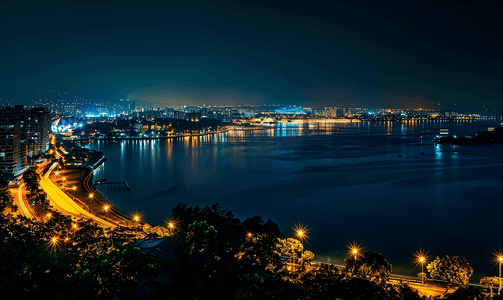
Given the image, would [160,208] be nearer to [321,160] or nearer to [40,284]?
[40,284]

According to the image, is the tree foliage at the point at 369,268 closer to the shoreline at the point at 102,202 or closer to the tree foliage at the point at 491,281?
the tree foliage at the point at 491,281

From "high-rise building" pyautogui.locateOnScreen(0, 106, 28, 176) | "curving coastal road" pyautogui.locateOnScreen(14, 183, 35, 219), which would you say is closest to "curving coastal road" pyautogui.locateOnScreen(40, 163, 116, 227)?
"curving coastal road" pyautogui.locateOnScreen(14, 183, 35, 219)

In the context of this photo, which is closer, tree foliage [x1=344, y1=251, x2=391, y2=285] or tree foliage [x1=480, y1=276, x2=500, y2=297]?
tree foliage [x1=344, y1=251, x2=391, y2=285]

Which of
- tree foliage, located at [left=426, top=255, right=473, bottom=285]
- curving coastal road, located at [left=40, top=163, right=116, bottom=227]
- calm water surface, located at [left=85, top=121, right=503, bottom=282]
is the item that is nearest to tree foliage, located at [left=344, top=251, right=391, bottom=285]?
tree foliage, located at [left=426, top=255, right=473, bottom=285]

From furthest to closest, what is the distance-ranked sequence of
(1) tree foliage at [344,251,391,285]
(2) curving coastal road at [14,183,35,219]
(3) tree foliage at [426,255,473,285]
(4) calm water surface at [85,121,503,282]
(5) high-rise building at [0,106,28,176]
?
(5) high-rise building at [0,106,28,176] → (4) calm water surface at [85,121,503,282] → (2) curving coastal road at [14,183,35,219] → (3) tree foliage at [426,255,473,285] → (1) tree foliage at [344,251,391,285]

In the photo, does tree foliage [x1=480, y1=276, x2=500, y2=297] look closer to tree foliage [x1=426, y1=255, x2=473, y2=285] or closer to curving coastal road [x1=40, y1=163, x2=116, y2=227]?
tree foliage [x1=426, y1=255, x2=473, y2=285]

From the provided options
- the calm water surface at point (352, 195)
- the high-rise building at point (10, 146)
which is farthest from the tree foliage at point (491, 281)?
the high-rise building at point (10, 146)

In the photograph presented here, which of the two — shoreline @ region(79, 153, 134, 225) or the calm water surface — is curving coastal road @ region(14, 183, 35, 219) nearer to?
shoreline @ region(79, 153, 134, 225)

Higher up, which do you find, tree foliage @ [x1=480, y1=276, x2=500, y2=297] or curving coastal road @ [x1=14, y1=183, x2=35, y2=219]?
curving coastal road @ [x1=14, y1=183, x2=35, y2=219]

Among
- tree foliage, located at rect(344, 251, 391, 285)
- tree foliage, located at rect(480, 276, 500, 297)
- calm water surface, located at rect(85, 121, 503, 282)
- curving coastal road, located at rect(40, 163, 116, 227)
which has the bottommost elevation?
calm water surface, located at rect(85, 121, 503, 282)

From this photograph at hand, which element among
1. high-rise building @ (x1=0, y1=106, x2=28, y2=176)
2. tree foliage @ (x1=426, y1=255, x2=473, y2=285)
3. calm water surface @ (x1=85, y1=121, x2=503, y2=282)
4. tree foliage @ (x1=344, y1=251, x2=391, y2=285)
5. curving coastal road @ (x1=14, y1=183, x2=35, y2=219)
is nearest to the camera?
tree foliage @ (x1=344, y1=251, x2=391, y2=285)
